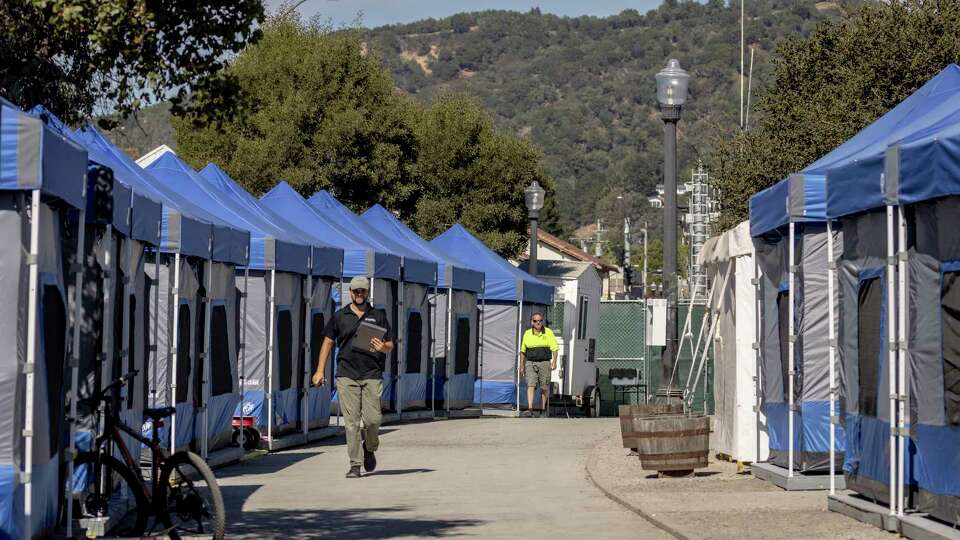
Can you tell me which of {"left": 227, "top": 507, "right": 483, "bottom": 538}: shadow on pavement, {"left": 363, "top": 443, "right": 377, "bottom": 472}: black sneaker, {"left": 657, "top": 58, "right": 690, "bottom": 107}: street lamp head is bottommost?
{"left": 227, "top": 507, "right": 483, "bottom": 538}: shadow on pavement

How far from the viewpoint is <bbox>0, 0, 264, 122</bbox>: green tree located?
1139 centimetres

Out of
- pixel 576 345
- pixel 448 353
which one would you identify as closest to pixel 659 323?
pixel 448 353

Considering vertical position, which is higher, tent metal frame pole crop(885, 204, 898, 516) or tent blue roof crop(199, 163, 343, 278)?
tent blue roof crop(199, 163, 343, 278)

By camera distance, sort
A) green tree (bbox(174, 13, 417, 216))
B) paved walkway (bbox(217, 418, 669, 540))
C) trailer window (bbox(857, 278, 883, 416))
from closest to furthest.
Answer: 1. paved walkway (bbox(217, 418, 669, 540))
2. trailer window (bbox(857, 278, 883, 416))
3. green tree (bbox(174, 13, 417, 216))

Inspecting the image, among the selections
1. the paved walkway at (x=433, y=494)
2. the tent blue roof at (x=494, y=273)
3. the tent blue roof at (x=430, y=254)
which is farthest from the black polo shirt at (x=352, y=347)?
the tent blue roof at (x=494, y=273)

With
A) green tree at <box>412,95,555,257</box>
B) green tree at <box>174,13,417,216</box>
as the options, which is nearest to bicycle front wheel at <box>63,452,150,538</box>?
green tree at <box>174,13,417,216</box>

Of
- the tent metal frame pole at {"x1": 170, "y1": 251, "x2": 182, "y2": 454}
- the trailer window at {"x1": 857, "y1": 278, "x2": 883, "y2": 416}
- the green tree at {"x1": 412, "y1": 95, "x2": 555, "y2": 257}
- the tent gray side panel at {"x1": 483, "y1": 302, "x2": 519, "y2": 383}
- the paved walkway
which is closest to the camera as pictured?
the paved walkway

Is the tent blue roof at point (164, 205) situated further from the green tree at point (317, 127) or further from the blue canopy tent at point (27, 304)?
the green tree at point (317, 127)

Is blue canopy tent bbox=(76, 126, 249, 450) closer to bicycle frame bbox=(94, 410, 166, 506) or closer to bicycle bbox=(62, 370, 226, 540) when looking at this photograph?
bicycle bbox=(62, 370, 226, 540)

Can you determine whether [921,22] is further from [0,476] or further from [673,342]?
[0,476]

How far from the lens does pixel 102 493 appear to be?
11805mm

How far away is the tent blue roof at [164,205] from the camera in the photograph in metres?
15.9

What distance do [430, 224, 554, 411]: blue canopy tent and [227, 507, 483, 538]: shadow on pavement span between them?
20.4 m

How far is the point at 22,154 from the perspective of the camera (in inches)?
361
